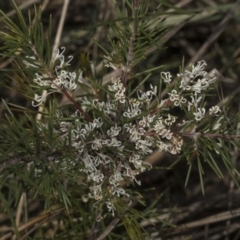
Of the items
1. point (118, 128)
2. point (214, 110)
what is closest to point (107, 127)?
point (118, 128)

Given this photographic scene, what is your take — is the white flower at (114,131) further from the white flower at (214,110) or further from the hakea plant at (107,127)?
the white flower at (214,110)

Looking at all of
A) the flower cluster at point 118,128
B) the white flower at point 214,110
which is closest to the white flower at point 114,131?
the flower cluster at point 118,128

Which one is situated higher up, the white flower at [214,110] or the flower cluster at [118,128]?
the white flower at [214,110]

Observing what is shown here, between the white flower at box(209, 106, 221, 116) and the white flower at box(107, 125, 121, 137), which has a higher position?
Answer: the white flower at box(209, 106, 221, 116)

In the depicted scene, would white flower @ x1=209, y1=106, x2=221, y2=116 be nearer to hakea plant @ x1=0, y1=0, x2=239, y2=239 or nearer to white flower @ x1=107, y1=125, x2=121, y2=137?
hakea plant @ x1=0, y1=0, x2=239, y2=239

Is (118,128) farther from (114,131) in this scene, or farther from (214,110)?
(214,110)

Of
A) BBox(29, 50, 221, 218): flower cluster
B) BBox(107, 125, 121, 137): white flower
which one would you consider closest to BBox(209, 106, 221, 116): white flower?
BBox(29, 50, 221, 218): flower cluster

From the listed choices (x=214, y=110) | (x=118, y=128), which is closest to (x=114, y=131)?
(x=118, y=128)

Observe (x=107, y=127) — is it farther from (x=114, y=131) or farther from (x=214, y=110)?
(x=214, y=110)
